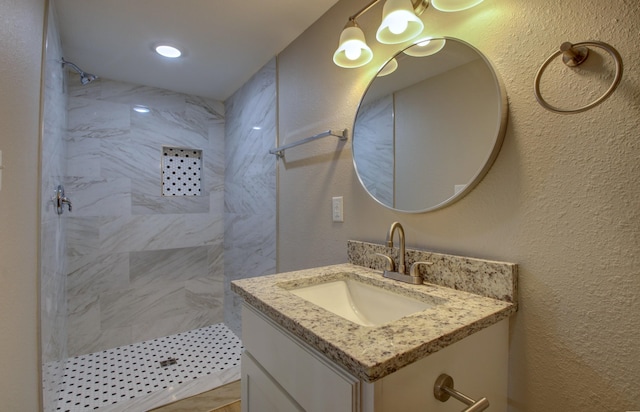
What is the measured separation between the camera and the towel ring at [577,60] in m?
0.64

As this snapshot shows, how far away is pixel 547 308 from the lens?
77cm

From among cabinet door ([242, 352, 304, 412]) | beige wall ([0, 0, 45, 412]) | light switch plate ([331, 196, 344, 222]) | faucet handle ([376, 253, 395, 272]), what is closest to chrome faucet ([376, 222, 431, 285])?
faucet handle ([376, 253, 395, 272])

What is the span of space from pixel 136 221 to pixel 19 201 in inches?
62.8

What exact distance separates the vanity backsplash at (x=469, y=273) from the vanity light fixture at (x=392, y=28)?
2.57ft

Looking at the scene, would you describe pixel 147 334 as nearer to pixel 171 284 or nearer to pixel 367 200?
pixel 171 284

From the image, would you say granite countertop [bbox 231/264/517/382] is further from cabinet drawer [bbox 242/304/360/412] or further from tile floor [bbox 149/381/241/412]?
tile floor [bbox 149/381/241/412]

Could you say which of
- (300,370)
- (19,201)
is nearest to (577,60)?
(300,370)

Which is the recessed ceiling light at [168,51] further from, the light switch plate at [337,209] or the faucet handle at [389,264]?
the faucet handle at [389,264]

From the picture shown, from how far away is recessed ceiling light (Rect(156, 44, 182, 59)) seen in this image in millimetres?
1892

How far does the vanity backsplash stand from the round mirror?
174 mm

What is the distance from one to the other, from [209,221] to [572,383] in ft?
9.00

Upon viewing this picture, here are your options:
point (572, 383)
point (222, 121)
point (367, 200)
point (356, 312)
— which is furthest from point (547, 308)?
point (222, 121)

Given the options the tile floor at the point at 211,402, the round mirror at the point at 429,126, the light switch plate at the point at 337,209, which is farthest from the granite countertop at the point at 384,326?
the tile floor at the point at 211,402

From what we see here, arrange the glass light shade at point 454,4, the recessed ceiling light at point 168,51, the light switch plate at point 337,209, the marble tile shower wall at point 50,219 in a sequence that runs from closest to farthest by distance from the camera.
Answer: the glass light shade at point 454,4 < the marble tile shower wall at point 50,219 < the light switch plate at point 337,209 < the recessed ceiling light at point 168,51
